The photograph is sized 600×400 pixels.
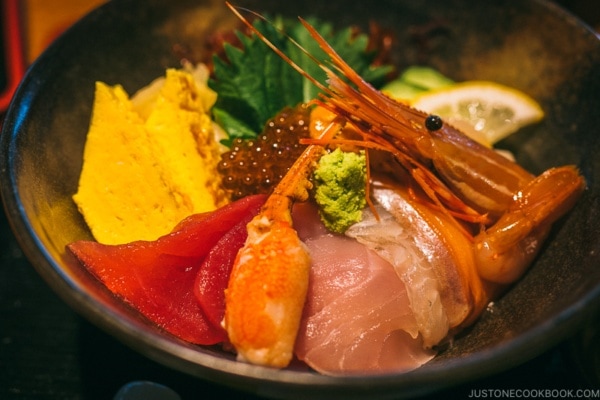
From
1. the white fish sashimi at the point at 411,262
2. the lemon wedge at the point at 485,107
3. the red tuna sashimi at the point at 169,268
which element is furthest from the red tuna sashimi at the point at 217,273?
the lemon wedge at the point at 485,107

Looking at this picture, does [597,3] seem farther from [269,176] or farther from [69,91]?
Result: [69,91]

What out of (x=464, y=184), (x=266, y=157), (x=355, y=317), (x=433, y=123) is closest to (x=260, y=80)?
(x=266, y=157)

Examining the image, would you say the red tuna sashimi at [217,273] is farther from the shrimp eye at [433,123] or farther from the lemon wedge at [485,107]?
the lemon wedge at [485,107]

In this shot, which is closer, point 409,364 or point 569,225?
point 409,364

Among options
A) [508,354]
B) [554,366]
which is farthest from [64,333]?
[554,366]

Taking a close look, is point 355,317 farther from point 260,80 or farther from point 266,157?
point 260,80
